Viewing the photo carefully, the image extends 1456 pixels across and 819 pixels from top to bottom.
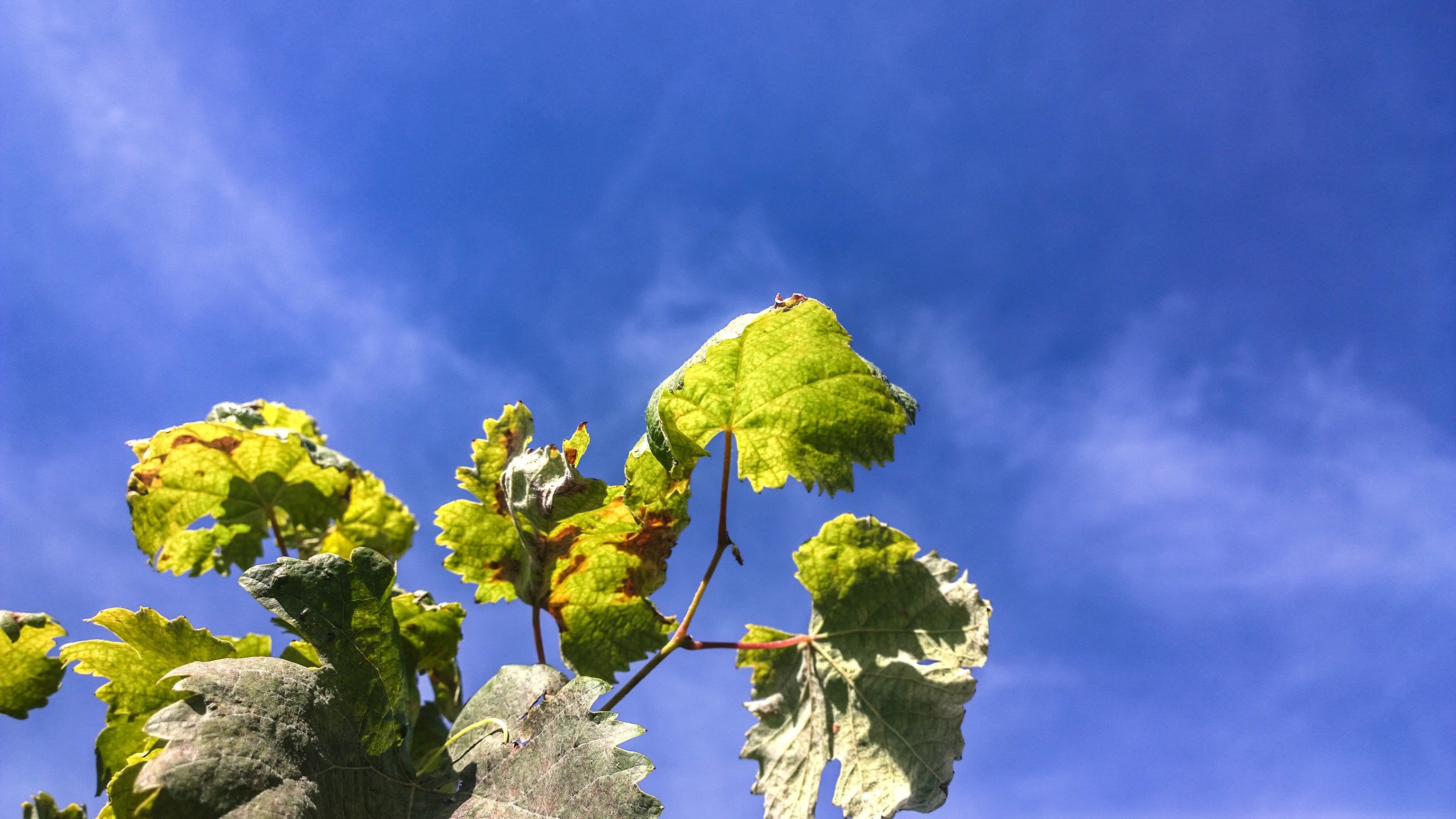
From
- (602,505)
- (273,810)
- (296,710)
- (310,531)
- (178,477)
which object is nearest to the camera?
(273,810)

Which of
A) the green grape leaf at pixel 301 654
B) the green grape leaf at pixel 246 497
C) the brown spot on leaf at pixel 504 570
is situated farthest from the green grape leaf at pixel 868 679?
the green grape leaf at pixel 246 497

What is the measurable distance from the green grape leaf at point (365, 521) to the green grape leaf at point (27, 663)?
71 cm

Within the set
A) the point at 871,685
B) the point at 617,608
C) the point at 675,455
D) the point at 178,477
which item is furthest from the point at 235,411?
the point at 871,685

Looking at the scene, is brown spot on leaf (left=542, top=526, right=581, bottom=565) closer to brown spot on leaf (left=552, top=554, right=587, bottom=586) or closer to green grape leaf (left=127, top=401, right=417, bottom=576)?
brown spot on leaf (left=552, top=554, right=587, bottom=586)

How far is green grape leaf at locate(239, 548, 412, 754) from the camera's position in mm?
1205

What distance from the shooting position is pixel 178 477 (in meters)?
2.11

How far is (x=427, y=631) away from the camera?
1.76 meters

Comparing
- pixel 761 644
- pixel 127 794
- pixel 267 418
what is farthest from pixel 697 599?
pixel 267 418

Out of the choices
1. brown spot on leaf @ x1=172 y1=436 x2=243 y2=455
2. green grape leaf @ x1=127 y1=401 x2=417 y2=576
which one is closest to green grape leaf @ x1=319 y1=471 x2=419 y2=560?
green grape leaf @ x1=127 y1=401 x2=417 y2=576

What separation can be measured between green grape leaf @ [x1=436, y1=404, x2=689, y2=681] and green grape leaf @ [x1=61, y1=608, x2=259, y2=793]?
1.68 feet

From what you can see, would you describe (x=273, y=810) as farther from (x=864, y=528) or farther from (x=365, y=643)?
(x=864, y=528)

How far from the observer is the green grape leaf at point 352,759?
97 cm

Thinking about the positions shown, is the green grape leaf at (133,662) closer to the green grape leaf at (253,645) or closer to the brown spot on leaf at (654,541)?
the green grape leaf at (253,645)

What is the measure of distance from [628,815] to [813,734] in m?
0.53
